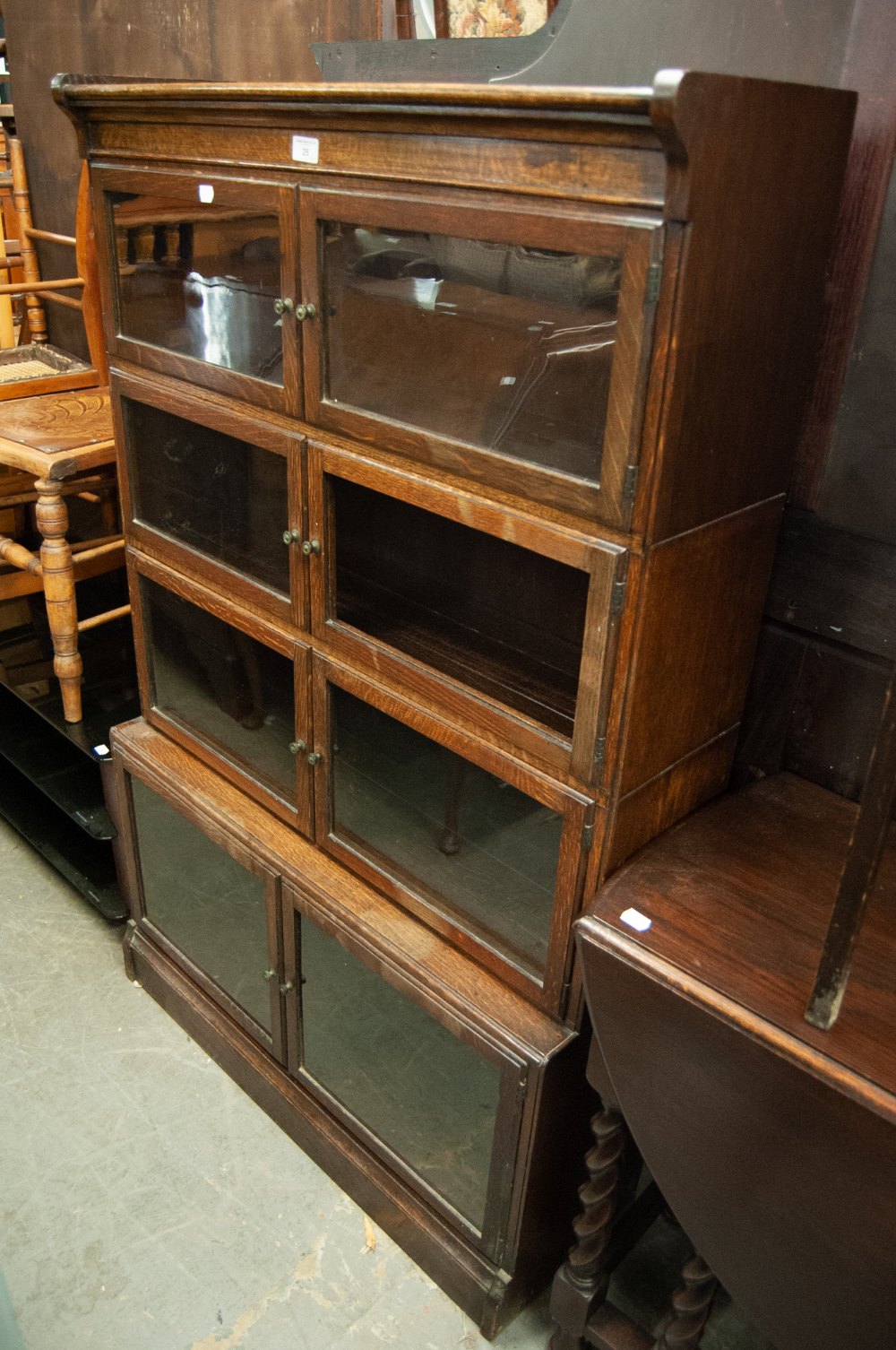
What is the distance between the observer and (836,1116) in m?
0.95

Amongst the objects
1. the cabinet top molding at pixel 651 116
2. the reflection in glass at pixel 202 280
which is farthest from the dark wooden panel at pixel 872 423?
the reflection in glass at pixel 202 280

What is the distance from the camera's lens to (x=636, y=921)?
112 cm

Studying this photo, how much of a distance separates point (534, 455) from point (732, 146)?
0.33 meters

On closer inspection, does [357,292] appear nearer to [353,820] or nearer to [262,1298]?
[353,820]

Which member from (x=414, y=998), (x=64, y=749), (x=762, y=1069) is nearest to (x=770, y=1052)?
(x=762, y=1069)

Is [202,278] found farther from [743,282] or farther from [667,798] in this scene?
[667,798]

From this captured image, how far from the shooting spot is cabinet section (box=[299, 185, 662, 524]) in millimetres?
947

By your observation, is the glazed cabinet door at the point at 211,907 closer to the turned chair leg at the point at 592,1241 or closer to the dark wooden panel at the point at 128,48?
the turned chair leg at the point at 592,1241

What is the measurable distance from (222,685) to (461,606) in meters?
0.51

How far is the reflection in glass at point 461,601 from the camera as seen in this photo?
1248 mm

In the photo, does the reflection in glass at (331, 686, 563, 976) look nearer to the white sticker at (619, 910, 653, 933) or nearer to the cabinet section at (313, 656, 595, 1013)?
the cabinet section at (313, 656, 595, 1013)

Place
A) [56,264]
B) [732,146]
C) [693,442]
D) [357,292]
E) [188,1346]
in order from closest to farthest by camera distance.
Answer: [732,146] → [693,442] → [357,292] → [188,1346] → [56,264]

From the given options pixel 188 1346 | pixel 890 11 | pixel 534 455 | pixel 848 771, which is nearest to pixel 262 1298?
pixel 188 1346

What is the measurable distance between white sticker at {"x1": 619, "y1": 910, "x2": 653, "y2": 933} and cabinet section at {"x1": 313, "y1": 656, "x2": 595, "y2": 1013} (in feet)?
0.29
